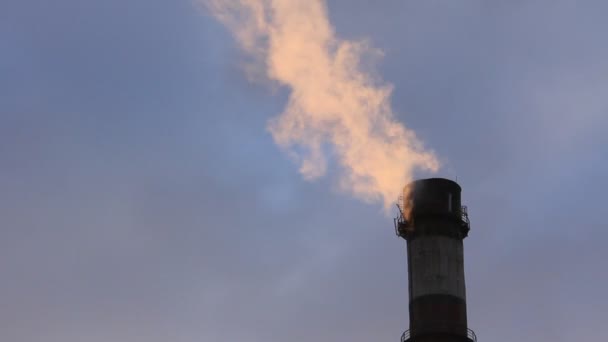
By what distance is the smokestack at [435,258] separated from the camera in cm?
5484

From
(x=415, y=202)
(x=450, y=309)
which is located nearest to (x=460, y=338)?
(x=450, y=309)

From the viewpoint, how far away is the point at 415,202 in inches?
2336

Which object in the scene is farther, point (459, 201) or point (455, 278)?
point (459, 201)

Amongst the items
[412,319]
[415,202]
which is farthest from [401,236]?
[412,319]

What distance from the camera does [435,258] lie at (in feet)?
186

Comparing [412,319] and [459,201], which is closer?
[412,319]

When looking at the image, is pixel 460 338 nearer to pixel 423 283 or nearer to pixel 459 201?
pixel 423 283

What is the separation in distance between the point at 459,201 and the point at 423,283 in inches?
301

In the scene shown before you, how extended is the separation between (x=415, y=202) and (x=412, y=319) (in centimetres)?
853

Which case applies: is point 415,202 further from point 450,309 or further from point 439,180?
point 450,309

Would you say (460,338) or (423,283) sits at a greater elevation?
(423,283)

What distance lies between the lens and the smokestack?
180 ft

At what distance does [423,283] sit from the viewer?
5625 centimetres

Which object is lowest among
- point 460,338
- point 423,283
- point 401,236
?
point 460,338
